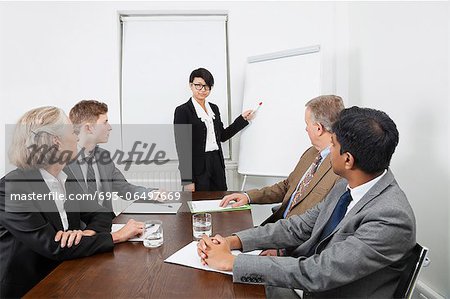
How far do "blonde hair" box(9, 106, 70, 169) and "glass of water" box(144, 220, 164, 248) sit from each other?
47 cm

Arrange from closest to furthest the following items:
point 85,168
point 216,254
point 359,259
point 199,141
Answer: point 359,259 < point 216,254 < point 85,168 < point 199,141

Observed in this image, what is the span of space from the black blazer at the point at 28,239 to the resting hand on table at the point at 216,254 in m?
0.36

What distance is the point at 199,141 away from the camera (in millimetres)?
2922

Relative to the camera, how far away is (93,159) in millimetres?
2080

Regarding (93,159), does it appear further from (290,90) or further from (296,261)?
(290,90)

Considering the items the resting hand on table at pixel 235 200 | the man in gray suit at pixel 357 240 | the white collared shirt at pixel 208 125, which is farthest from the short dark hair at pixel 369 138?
the white collared shirt at pixel 208 125

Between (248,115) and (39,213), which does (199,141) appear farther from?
(39,213)

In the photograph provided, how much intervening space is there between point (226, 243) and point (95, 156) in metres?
1.16

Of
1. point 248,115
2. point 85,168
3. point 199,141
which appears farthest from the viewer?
point 248,115

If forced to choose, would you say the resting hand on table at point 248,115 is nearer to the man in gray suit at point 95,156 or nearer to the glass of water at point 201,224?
the man in gray suit at point 95,156

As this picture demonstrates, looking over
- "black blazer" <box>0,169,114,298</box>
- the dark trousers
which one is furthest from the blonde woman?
the dark trousers

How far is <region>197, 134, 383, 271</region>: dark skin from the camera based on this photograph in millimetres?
1144

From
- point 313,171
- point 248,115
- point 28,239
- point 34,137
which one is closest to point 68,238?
point 28,239

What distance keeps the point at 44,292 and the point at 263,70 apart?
96.9 inches
